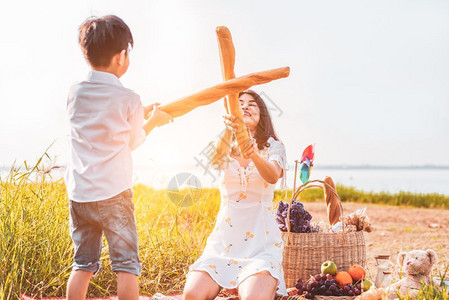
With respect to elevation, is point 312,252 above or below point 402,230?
above

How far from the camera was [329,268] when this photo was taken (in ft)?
12.7

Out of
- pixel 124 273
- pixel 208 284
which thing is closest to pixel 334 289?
pixel 208 284

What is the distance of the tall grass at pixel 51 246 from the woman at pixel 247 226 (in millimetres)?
977

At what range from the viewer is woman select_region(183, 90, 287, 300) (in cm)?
320

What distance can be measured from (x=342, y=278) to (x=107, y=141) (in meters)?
2.23

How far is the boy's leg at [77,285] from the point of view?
9.26 ft

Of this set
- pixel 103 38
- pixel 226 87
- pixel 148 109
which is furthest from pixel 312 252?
pixel 103 38

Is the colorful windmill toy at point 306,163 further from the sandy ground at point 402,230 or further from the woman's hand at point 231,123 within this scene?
the woman's hand at point 231,123

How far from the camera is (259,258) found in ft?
10.8

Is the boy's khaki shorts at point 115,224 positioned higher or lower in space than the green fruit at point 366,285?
higher

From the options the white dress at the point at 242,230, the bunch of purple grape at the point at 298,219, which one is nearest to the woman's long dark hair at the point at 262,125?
the white dress at the point at 242,230

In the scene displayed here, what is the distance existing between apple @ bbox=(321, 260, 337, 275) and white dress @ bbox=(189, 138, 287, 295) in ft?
2.03

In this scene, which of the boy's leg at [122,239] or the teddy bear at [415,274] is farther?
the teddy bear at [415,274]

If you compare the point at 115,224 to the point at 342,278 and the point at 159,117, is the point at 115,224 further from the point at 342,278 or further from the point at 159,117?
the point at 342,278
